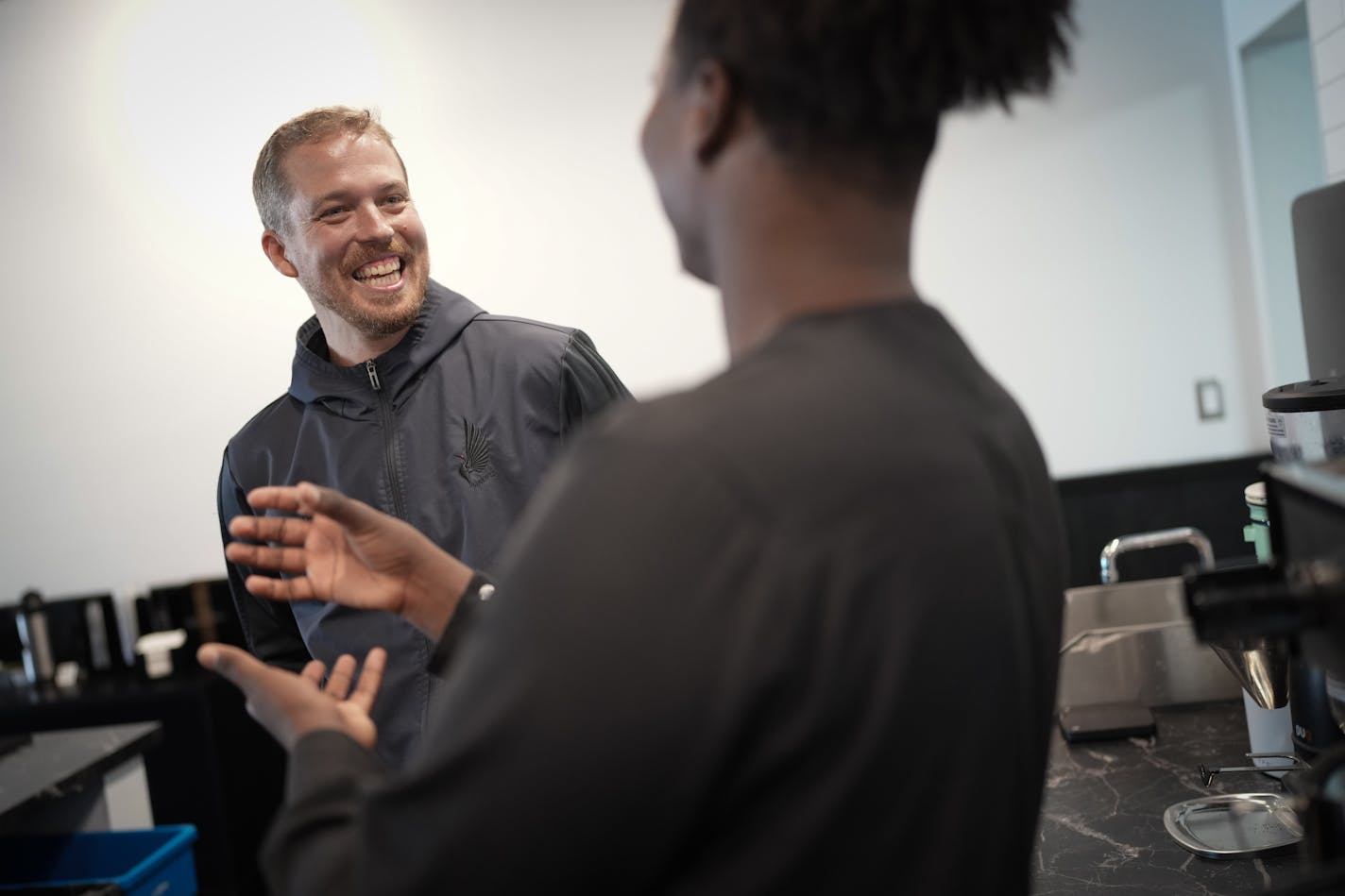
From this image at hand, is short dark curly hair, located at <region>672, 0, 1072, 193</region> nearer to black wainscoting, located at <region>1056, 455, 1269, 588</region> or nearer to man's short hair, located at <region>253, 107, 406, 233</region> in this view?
man's short hair, located at <region>253, 107, 406, 233</region>

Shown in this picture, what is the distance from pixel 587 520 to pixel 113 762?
2.21 meters

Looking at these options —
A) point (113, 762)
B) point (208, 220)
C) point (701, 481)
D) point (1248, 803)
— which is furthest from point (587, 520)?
point (208, 220)

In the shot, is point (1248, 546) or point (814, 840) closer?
point (814, 840)

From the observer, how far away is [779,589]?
21.6 inches

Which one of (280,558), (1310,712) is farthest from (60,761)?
(1310,712)

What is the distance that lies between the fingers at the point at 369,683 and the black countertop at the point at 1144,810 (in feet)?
2.84

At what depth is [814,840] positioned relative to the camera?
58 centimetres

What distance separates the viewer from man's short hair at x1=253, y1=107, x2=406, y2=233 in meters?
1.89

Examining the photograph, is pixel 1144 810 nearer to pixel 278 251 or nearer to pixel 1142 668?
pixel 1142 668

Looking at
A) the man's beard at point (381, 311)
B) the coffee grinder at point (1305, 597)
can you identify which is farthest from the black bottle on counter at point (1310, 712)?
the man's beard at point (381, 311)

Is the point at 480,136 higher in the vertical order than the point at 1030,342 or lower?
higher

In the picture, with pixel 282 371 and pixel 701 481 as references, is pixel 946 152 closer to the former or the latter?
pixel 282 371

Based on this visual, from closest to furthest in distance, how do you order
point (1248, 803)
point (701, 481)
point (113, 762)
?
1. point (701, 481)
2. point (1248, 803)
3. point (113, 762)

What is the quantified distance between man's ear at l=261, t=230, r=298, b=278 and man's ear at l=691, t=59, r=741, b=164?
148cm
